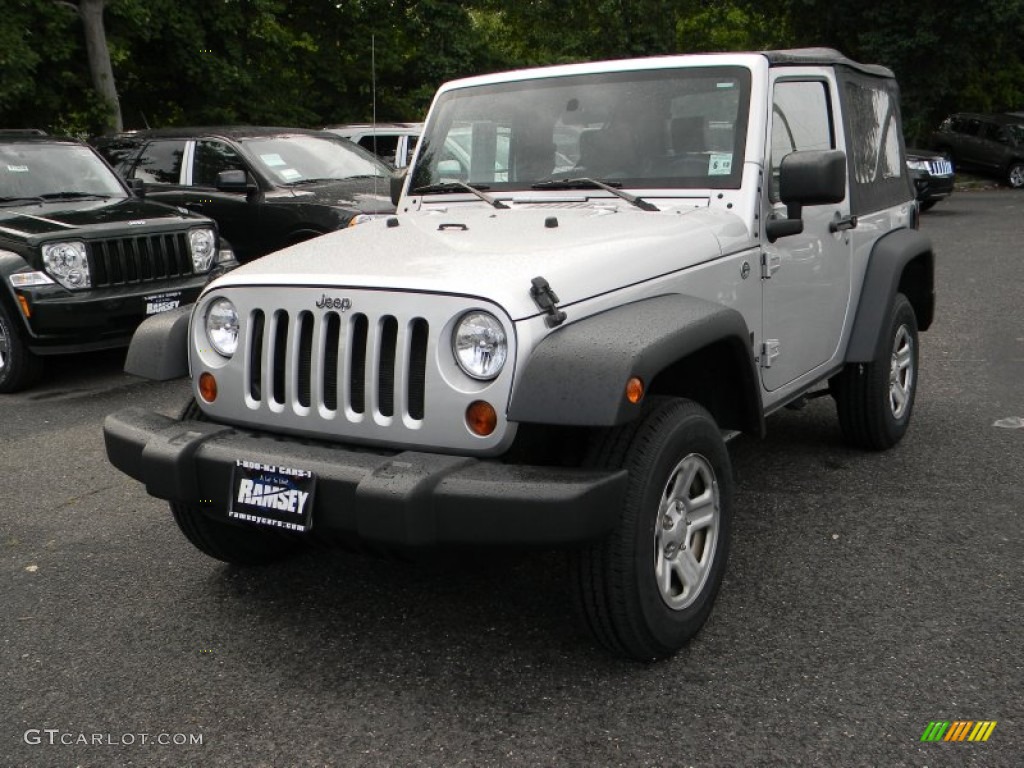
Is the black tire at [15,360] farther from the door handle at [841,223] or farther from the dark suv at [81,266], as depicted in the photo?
the door handle at [841,223]

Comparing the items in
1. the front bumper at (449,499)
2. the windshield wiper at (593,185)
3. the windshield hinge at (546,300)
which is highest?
the windshield wiper at (593,185)

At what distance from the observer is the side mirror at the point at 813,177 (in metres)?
3.92

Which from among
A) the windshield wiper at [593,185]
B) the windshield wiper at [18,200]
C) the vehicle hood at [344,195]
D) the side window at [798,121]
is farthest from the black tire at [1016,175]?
the windshield wiper at [593,185]

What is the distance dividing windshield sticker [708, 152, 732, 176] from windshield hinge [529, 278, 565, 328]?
4.51 feet

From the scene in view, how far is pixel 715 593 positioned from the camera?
3.57 metres

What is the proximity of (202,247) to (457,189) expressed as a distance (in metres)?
4.24

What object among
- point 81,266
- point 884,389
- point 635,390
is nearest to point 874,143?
point 884,389

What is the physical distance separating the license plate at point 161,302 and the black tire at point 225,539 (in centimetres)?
400

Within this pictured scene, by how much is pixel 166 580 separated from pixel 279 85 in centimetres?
2011

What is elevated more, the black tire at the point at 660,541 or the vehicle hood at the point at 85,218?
the vehicle hood at the point at 85,218

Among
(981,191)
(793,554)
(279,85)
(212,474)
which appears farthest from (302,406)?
(981,191)

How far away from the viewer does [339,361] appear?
3244 millimetres

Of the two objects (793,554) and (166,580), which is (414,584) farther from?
(793,554)

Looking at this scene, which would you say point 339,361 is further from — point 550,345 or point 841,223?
point 841,223
